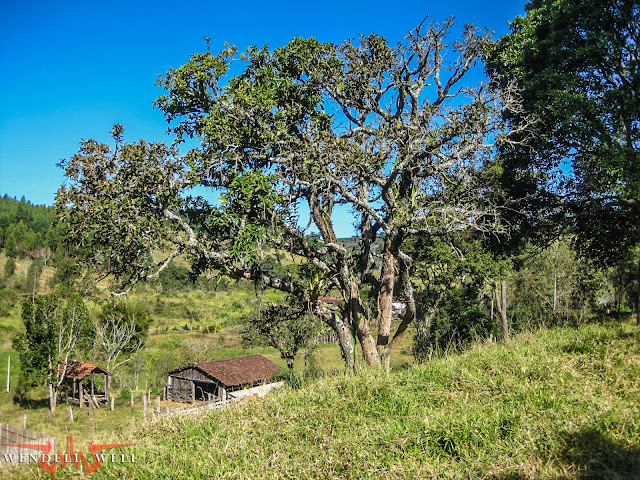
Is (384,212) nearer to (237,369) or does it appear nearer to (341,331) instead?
(341,331)

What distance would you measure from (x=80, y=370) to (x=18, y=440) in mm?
30929

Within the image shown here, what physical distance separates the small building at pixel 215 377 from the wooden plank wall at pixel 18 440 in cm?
2386

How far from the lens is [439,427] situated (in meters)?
4.44

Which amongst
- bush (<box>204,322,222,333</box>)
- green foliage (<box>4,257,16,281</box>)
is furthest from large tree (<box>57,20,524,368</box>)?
green foliage (<box>4,257,16,281</box>)

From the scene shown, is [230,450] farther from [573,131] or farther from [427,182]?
[573,131]

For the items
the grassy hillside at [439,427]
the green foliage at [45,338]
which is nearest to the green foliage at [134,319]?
the green foliage at [45,338]

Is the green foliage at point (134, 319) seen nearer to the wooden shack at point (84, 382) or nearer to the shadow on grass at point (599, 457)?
the wooden shack at point (84, 382)

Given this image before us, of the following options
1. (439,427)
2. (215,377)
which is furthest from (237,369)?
(439,427)

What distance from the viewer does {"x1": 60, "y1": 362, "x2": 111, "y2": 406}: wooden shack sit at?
32188 mm

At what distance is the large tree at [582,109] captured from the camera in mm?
8438

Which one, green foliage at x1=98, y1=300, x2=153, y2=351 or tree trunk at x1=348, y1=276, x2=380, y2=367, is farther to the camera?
green foliage at x1=98, y1=300, x2=153, y2=351

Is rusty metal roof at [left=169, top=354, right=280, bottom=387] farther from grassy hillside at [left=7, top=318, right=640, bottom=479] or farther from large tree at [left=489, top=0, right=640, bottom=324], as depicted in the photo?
grassy hillside at [left=7, top=318, right=640, bottom=479]

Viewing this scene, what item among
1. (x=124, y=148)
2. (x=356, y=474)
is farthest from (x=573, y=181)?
(x=124, y=148)

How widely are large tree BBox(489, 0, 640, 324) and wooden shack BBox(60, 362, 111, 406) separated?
32.3 meters
